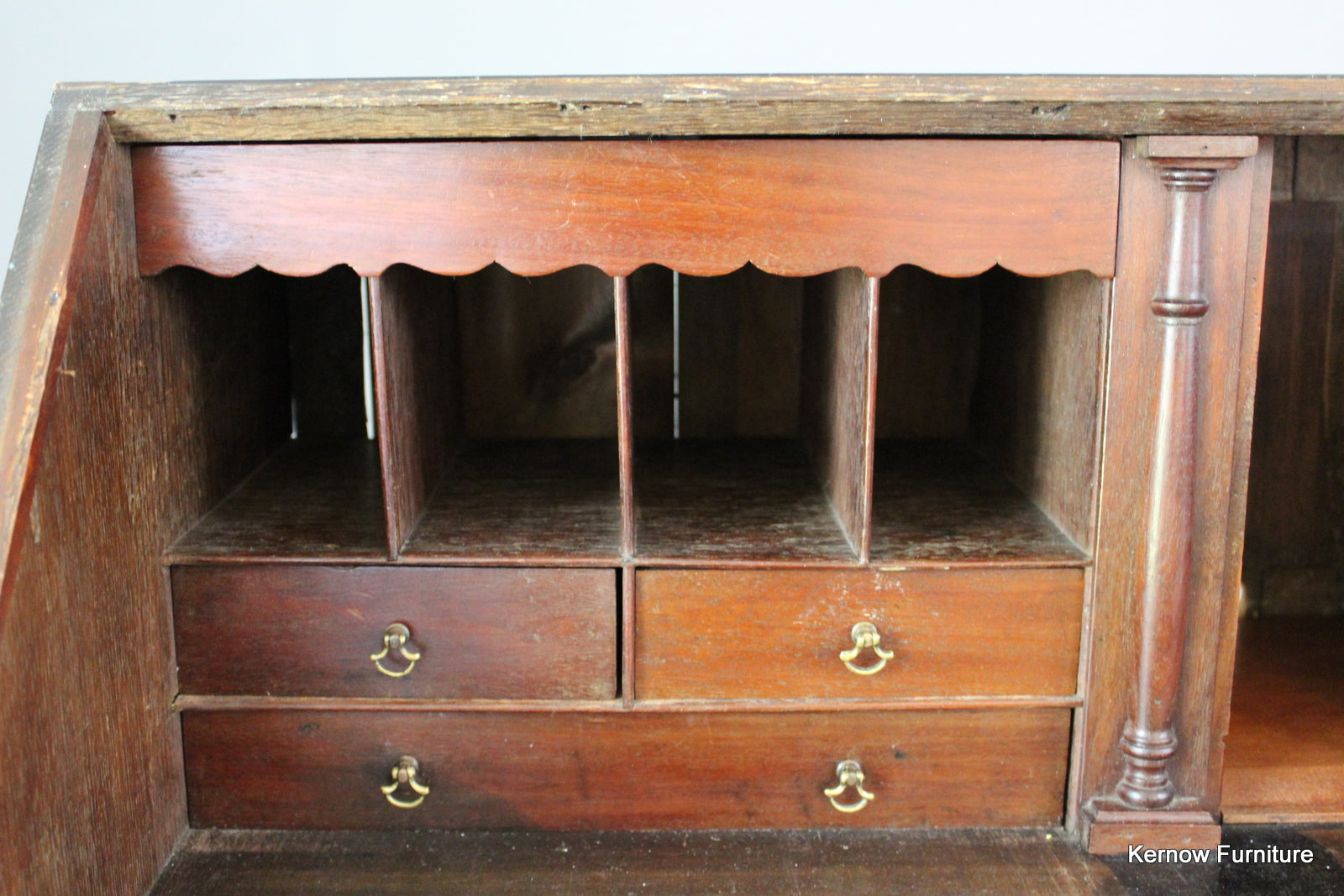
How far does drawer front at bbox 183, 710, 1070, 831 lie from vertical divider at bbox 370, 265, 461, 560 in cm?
25

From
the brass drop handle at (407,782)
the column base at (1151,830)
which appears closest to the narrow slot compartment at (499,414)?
the brass drop handle at (407,782)

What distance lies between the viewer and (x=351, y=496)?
1607 millimetres

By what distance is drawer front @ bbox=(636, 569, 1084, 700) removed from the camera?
1368 mm

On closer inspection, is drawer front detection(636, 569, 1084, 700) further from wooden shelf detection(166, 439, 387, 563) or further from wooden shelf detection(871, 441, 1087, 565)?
wooden shelf detection(166, 439, 387, 563)

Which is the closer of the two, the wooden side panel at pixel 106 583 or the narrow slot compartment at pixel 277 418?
Result: the wooden side panel at pixel 106 583

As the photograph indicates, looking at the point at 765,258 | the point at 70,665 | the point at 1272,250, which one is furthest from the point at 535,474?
the point at 1272,250

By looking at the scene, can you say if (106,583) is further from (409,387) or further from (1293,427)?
(1293,427)

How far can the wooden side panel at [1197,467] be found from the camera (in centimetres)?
126

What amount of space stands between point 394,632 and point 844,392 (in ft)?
1.91

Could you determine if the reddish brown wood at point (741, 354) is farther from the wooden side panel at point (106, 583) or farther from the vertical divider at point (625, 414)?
the wooden side panel at point (106, 583)

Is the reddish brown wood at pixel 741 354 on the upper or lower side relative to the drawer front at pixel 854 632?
upper

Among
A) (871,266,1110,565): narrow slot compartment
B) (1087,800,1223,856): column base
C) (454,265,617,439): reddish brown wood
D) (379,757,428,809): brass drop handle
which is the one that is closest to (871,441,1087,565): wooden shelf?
(871,266,1110,565): narrow slot compartment

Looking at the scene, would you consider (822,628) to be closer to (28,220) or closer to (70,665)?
(70,665)

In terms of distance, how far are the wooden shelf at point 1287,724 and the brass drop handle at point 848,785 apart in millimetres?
427
